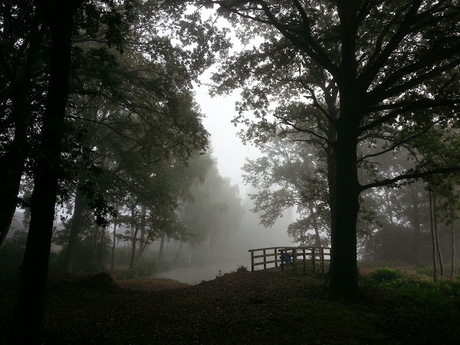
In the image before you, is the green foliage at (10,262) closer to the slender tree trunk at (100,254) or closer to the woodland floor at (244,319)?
the woodland floor at (244,319)

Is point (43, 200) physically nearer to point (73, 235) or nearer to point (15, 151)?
point (15, 151)

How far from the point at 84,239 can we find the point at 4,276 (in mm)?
11178

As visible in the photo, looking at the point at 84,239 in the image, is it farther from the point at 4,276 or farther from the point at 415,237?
the point at 415,237

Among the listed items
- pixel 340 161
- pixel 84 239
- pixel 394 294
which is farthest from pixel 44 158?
pixel 84 239

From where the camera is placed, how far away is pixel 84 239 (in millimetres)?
24797

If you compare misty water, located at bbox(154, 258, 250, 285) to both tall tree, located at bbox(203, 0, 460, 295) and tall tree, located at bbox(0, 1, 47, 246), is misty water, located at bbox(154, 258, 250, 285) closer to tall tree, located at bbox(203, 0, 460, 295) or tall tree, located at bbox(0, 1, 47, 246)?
tall tree, located at bbox(203, 0, 460, 295)

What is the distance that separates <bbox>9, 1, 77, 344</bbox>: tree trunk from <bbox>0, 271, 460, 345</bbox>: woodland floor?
961mm

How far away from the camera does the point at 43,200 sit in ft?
16.8

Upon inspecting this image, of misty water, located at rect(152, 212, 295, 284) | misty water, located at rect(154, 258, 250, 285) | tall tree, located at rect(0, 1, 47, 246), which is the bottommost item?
misty water, located at rect(154, 258, 250, 285)

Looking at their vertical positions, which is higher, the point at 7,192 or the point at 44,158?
the point at 44,158

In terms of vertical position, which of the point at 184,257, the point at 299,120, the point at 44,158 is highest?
the point at 299,120

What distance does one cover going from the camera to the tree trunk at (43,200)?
5004mm

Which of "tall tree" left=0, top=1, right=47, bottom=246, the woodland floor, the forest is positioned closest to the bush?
the forest

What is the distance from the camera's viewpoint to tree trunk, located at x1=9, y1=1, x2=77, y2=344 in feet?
16.4
